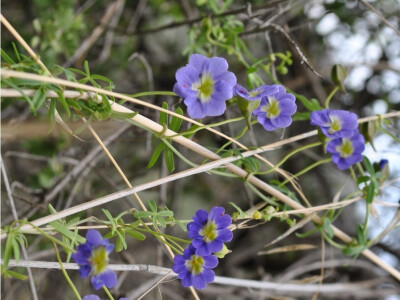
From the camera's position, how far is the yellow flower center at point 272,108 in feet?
2.39

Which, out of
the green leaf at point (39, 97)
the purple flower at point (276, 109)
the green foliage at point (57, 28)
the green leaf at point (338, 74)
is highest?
Answer: the green leaf at point (39, 97)

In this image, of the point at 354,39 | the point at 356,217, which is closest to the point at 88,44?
the point at 354,39

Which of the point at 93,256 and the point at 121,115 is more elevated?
the point at 121,115

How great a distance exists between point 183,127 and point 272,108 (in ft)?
1.05

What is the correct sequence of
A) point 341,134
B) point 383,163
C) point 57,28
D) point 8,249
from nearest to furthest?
point 8,249, point 341,134, point 383,163, point 57,28

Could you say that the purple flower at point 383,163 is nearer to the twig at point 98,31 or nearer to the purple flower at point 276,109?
the purple flower at point 276,109

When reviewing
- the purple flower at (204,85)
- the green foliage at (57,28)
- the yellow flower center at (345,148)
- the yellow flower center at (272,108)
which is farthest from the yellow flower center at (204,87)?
the green foliage at (57,28)

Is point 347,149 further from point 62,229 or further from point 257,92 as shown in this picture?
point 62,229

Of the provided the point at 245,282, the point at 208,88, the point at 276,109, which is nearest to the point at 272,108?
the point at 276,109

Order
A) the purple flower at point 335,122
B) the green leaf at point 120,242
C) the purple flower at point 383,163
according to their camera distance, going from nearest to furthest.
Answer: the green leaf at point 120,242
the purple flower at point 335,122
the purple flower at point 383,163

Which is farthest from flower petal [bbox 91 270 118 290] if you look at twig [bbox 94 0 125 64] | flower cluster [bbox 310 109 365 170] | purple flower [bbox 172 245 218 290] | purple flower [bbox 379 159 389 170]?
twig [bbox 94 0 125 64]

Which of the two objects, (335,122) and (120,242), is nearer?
(120,242)

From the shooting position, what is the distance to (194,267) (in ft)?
2.26

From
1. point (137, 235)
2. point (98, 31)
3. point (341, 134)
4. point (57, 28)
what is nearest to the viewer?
point (137, 235)
